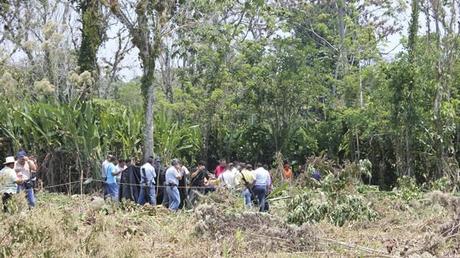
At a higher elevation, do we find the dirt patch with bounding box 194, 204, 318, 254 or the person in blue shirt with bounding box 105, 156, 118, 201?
the person in blue shirt with bounding box 105, 156, 118, 201

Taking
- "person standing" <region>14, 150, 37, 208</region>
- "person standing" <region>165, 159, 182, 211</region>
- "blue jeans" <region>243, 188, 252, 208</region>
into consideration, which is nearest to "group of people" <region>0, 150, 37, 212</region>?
"person standing" <region>14, 150, 37, 208</region>

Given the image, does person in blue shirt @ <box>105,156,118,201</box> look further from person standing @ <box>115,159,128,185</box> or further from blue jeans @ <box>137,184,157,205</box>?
blue jeans @ <box>137,184,157,205</box>

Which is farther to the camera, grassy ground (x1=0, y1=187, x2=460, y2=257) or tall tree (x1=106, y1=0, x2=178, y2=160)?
tall tree (x1=106, y1=0, x2=178, y2=160)

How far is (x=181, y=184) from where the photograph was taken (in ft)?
55.8

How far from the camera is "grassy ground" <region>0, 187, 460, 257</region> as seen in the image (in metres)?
8.89

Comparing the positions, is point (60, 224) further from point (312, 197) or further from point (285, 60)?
point (285, 60)

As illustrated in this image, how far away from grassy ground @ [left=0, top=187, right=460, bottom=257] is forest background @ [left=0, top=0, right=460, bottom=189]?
6.82 m

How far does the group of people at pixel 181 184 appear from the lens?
647 inches

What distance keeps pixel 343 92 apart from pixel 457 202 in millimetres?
15418

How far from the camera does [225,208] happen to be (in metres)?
13.8

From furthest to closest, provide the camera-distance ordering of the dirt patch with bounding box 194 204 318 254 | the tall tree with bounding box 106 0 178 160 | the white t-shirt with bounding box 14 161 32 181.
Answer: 1. the tall tree with bounding box 106 0 178 160
2. the white t-shirt with bounding box 14 161 32 181
3. the dirt patch with bounding box 194 204 318 254

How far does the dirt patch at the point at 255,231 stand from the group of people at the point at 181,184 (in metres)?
4.52

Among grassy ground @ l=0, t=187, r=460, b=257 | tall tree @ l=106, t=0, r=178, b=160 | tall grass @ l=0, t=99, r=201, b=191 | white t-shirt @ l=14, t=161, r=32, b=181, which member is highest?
tall tree @ l=106, t=0, r=178, b=160

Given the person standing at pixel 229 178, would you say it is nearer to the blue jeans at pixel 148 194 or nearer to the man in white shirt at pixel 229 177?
the man in white shirt at pixel 229 177
